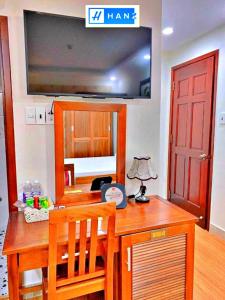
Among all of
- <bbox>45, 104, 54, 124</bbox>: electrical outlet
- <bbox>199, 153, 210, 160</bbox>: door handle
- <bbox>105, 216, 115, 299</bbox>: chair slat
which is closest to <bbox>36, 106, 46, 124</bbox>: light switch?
<bbox>45, 104, 54, 124</bbox>: electrical outlet

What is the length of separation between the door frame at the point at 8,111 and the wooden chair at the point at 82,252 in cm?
54

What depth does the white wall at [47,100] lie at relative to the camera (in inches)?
60.7

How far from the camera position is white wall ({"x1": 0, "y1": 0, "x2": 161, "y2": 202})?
1541 mm

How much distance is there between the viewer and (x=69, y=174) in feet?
5.69

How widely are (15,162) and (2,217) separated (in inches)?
53.1

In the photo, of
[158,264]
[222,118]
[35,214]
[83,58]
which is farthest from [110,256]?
[222,118]

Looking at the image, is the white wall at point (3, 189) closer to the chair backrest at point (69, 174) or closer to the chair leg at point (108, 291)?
the chair backrest at point (69, 174)

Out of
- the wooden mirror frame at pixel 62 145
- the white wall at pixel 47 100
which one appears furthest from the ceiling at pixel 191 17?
the wooden mirror frame at pixel 62 145

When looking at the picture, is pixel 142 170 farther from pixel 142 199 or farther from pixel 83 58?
pixel 83 58

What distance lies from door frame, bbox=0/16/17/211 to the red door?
7.29 ft

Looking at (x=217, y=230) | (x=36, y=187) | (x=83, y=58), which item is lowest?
(x=217, y=230)

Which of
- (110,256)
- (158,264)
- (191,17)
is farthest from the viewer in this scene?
(191,17)

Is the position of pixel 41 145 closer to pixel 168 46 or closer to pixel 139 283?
pixel 139 283

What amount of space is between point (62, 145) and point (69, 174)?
0.23 meters
